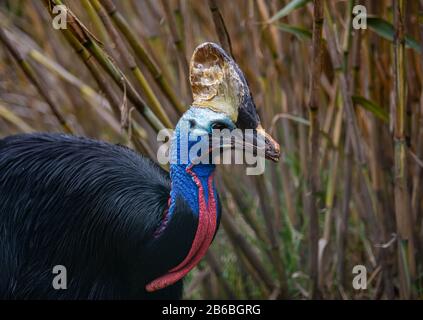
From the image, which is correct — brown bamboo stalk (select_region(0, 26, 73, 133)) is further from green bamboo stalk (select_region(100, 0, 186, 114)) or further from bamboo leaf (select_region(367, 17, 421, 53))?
bamboo leaf (select_region(367, 17, 421, 53))

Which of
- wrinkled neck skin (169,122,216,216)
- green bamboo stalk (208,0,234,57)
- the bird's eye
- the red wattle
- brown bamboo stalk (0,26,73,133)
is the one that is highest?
green bamboo stalk (208,0,234,57)

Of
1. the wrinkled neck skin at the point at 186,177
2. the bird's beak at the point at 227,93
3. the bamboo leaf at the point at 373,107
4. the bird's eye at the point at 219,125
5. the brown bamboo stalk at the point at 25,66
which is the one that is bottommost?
the wrinkled neck skin at the point at 186,177

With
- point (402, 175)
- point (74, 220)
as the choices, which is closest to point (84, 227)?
point (74, 220)

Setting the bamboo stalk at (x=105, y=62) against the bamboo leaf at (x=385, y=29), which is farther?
the bamboo leaf at (x=385, y=29)

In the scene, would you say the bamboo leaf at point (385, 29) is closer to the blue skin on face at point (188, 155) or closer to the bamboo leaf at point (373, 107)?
the bamboo leaf at point (373, 107)

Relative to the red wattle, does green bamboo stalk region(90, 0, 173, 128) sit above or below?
above

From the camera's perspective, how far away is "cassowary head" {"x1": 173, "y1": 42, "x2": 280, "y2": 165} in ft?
7.55

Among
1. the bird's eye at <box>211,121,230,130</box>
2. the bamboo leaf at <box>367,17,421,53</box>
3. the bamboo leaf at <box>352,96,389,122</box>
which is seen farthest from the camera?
the bamboo leaf at <box>352,96,389,122</box>


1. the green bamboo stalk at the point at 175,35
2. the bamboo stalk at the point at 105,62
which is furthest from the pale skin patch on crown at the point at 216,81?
the green bamboo stalk at the point at 175,35

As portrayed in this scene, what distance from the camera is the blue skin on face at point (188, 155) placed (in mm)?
2307

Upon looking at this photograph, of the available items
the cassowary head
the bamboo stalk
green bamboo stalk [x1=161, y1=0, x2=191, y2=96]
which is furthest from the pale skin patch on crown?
green bamboo stalk [x1=161, y1=0, x2=191, y2=96]

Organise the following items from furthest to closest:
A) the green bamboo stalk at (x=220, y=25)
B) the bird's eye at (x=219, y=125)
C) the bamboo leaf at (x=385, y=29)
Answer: the bamboo leaf at (x=385, y=29) → the green bamboo stalk at (x=220, y=25) → the bird's eye at (x=219, y=125)

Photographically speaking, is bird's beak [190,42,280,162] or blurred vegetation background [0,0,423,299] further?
blurred vegetation background [0,0,423,299]

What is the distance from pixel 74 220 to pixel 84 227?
0.04 m
